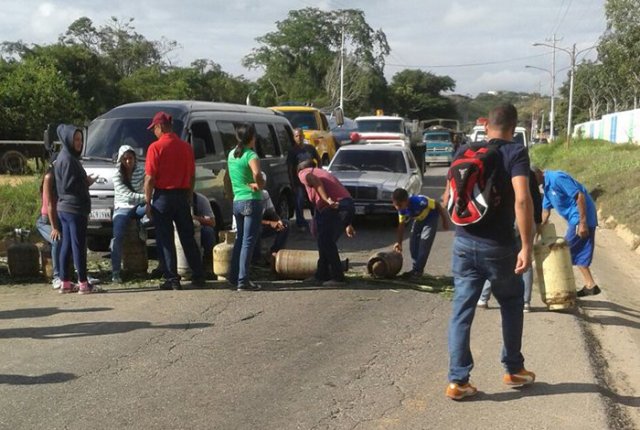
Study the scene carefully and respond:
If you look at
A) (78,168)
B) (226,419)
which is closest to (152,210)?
(78,168)

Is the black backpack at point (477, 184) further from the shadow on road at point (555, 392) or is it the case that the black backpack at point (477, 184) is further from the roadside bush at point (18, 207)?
the roadside bush at point (18, 207)

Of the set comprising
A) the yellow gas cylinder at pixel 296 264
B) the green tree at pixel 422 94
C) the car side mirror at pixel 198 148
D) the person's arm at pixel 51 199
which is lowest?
the yellow gas cylinder at pixel 296 264

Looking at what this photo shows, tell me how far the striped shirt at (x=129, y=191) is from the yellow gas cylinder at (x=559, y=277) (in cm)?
464

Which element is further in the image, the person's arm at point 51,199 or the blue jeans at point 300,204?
the blue jeans at point 300,204

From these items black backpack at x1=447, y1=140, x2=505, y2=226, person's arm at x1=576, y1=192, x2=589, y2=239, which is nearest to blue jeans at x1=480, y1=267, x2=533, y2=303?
person's arm at x1=576, y1=192, x2=589, y2=239

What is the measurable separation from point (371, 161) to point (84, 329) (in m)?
9.16

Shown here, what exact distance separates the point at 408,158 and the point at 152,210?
26.7 ft

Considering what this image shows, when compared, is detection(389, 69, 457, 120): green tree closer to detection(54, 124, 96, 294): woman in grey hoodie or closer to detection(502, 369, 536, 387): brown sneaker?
detection(54, 124, 96, 294): woman in grey hoodie

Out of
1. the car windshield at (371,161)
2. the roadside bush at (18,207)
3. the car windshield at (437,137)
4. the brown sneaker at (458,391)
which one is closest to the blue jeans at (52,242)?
the roadside bush at (18,207)

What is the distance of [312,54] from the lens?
81.9m

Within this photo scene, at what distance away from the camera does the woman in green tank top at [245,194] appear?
8273mm

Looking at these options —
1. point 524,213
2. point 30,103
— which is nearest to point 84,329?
point 524,213

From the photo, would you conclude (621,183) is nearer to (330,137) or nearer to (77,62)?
(330,137)

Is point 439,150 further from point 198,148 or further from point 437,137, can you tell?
point 198,148
